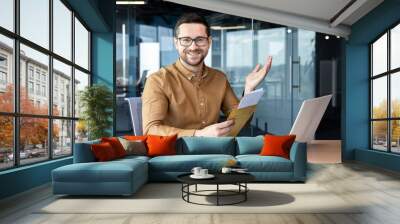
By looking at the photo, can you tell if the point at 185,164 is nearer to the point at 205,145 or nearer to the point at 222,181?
the point at 205,145

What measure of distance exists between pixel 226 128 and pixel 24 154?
9.82ft

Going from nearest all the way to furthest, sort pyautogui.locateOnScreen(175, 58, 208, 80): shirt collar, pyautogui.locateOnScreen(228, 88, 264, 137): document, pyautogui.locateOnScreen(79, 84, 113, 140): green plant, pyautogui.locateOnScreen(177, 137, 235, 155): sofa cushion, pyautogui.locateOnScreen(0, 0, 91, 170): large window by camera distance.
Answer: pyautogui.locateOnScreen(0, 0, 91, 170): large window < pyautogui.locateOnScreen(177, 137, 235, 155): sofa cushion < pyautogui.locateOnScreen(175, 58, 208, 80): shirt collar < pyautogui.locateOnScreen(228, 88, 264, 137): document < pyautogui.locateOnScreen(79, 84, 113, 140): green plant

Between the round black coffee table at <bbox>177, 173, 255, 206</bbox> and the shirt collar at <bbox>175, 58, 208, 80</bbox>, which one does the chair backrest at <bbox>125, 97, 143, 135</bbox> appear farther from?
the round black coffee table at <bbox>177, 173, 255, 206</bbox>

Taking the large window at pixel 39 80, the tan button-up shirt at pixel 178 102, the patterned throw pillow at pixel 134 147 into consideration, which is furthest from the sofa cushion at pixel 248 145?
the large window at pixel 39 80

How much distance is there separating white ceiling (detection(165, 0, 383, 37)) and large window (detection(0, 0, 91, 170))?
7.85 ft

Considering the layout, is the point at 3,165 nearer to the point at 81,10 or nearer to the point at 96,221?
the point at 96,221

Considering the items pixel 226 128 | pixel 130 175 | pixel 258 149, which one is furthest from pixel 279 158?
pixel 130 175

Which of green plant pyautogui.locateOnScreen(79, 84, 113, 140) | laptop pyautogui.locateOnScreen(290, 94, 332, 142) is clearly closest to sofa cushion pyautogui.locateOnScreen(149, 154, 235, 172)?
green plant pyautogui.locateOnScreen(79, 84, 113, 140)

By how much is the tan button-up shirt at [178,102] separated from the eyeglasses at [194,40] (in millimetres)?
345

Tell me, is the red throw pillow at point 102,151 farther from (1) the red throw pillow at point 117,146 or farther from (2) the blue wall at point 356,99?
(2) the blue wall at point 356,99

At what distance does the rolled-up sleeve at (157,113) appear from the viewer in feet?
21.7

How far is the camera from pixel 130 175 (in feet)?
15.2

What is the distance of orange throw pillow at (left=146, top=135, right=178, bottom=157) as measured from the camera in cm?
625

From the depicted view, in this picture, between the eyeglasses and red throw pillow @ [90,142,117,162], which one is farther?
the eyeglasses
